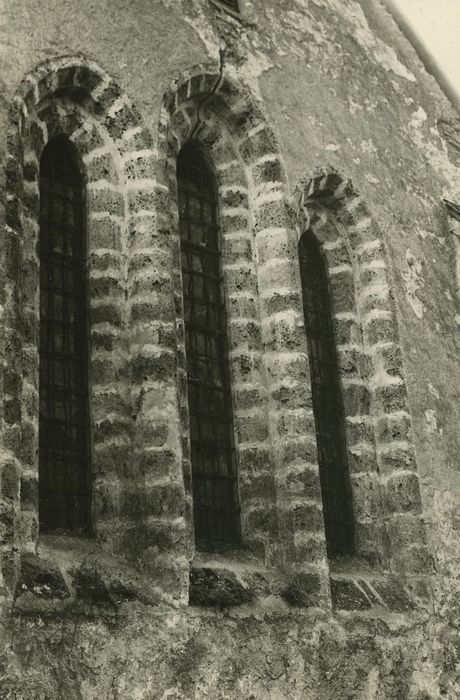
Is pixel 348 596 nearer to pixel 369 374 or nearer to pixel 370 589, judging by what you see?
pixel 370 589

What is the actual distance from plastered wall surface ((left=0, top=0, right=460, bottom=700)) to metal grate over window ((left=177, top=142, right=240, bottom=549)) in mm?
372

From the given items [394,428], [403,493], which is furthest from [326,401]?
[403,493]

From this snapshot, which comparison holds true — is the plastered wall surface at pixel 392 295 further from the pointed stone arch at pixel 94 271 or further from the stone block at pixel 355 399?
the stone block at pixel 355 399

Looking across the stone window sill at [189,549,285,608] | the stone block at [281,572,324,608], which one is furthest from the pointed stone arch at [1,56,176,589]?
the stone block at [281,572,324,608]

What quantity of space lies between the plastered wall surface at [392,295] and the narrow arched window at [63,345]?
0.34 meters

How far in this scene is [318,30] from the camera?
8.12 m

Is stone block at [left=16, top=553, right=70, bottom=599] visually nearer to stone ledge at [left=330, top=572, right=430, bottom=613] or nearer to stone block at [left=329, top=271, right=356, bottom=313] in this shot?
stone ledge at [left=330, top=572, right=430, bottom=613]

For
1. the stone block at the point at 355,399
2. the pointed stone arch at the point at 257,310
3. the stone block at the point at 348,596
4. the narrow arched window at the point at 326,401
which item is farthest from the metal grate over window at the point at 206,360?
the stone block at the point at 355,399

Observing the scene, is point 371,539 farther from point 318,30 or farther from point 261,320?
point 318,30

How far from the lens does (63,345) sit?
19.4 feet

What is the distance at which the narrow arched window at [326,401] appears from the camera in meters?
6.84

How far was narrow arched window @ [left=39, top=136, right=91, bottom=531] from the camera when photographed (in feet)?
18.3

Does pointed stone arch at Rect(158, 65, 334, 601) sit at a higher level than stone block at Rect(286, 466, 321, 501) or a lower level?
higher

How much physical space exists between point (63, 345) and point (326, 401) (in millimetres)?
2081
